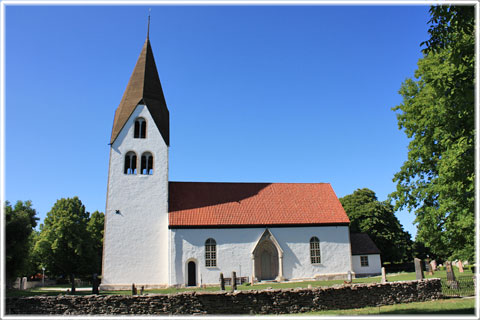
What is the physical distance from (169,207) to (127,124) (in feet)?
25.7

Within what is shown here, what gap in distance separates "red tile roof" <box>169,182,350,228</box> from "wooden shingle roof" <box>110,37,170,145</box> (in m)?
5.36

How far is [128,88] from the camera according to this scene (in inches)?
1283

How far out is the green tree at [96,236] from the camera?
43.5 m

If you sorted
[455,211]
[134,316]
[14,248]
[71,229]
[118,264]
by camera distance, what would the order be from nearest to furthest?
1. [134,316]
2. [455,211]
3. [14,248]
4. [118,264]
5. [71,229]

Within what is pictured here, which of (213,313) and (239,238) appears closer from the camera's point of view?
(213,313)

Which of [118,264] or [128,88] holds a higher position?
[128,88]

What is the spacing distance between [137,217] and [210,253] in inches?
255

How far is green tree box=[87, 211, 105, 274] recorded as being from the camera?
4350cm

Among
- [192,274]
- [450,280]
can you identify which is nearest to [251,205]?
[192,274]

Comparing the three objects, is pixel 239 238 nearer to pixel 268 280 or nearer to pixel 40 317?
pixel 268 280

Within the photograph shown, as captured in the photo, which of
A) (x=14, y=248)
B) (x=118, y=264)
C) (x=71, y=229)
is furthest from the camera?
(x=71, y=229)

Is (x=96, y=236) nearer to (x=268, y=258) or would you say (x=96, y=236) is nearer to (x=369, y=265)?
(x=268, y=258)

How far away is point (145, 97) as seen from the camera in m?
31.7

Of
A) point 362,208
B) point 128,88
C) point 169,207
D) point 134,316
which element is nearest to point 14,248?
point 169,207
